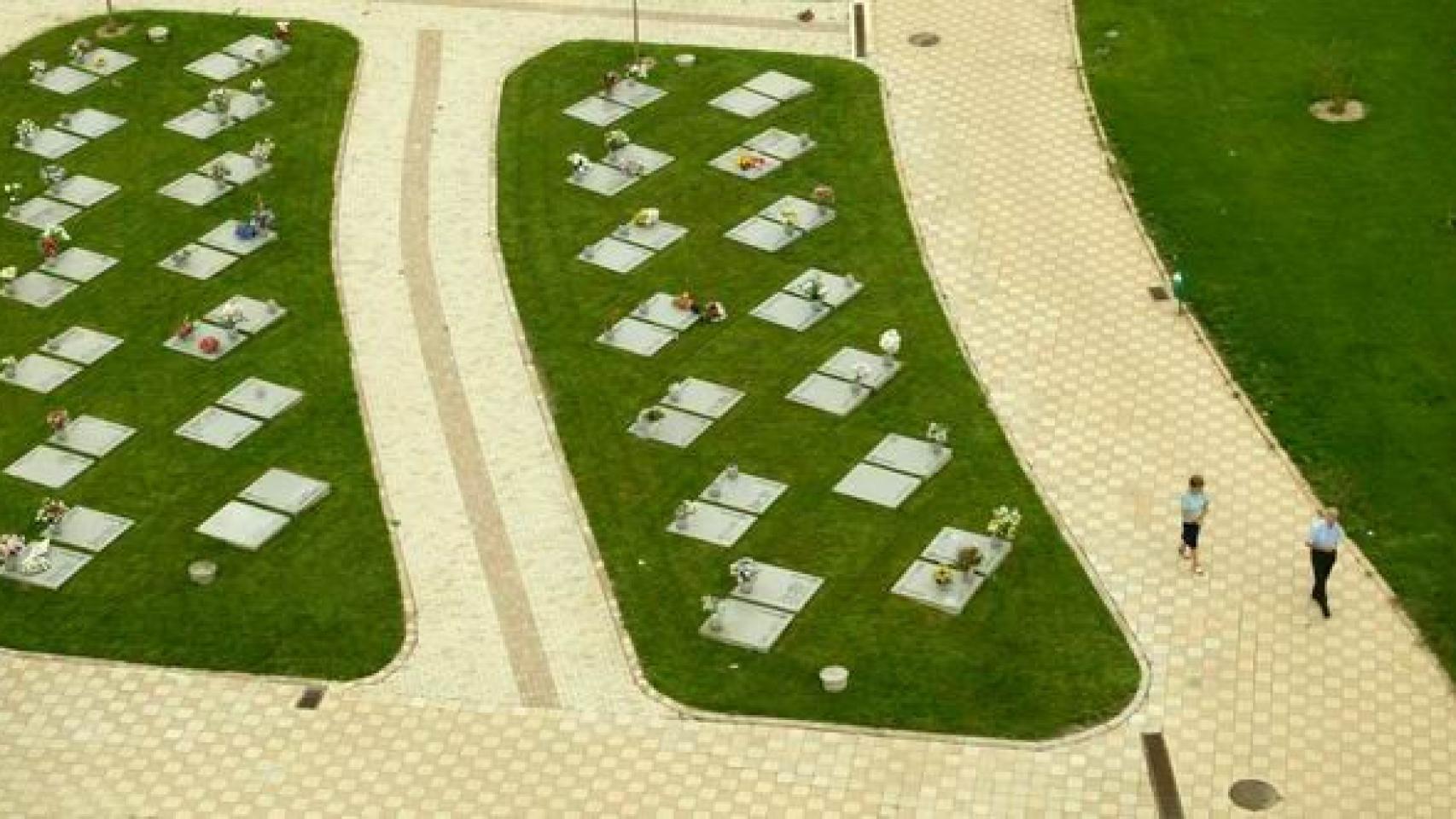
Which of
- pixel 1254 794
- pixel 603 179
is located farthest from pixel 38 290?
pixel 1254 794

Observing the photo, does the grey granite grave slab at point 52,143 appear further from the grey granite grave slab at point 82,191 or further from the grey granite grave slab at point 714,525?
the grey granite grave slab at point 714,525

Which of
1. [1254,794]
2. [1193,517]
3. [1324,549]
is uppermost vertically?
[1324,549]

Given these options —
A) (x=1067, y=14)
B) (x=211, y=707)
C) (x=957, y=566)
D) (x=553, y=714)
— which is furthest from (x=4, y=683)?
(x=1067, y=14)

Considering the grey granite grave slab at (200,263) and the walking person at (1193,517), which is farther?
the grey granite grave slab at (200,263)

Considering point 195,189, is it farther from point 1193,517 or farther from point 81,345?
point 1193,517

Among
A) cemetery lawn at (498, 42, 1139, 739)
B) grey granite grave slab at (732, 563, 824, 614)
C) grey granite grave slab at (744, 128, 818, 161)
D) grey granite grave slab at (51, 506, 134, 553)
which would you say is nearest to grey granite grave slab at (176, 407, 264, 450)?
grey granite grave slab at (51, 506, 134, 553)

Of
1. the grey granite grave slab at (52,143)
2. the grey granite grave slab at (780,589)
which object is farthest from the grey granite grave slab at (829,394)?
the grey granite grave slab at (52,143)
